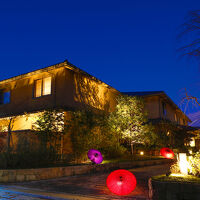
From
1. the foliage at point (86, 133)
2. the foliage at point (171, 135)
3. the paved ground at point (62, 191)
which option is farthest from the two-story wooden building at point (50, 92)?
the paved ground at point (62, 191)

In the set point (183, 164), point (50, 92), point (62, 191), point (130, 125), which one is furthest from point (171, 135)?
point (62, 191)

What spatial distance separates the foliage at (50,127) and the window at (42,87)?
272 cm

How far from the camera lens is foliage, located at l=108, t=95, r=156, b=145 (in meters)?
14.5

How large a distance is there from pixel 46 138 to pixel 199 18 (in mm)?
8707

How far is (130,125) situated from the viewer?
48.6 feet

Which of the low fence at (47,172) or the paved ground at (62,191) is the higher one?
the low fence at (47,172)

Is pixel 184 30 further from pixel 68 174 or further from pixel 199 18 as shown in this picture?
pixel 68 174

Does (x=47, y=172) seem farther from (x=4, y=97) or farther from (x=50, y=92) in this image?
(x=4, y=97)

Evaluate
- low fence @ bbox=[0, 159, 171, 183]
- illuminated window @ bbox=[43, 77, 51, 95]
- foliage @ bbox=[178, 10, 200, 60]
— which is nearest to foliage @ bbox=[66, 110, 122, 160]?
low fence @ bbox=[0, 159, 171, 183]

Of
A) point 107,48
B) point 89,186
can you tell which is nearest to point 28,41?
point 107,48

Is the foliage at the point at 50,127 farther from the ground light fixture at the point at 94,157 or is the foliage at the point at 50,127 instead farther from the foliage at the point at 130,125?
the foliage at the point at 130,125

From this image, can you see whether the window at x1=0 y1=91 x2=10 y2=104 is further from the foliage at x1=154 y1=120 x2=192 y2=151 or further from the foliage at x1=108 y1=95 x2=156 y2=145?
the foliage at x1=154 y1=120 x2=192 y2=151

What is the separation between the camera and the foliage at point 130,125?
47.7ft

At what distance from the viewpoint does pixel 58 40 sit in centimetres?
12975
